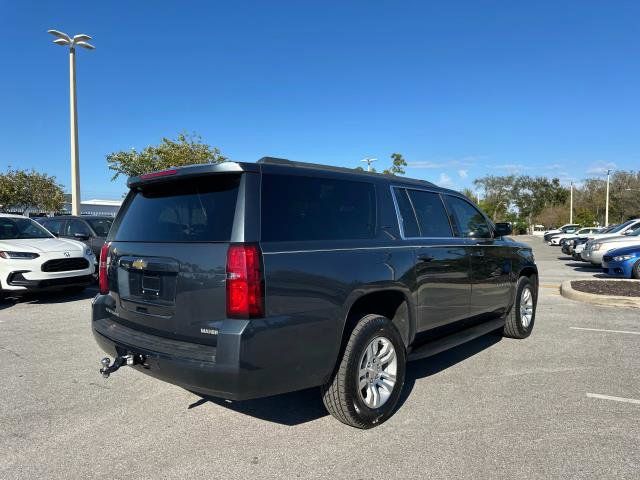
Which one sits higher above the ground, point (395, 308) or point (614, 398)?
point (395, 308)

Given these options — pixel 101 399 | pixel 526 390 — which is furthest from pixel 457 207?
pixel 101 399

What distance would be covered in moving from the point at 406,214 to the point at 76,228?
35.4ft

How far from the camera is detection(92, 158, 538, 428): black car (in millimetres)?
2965

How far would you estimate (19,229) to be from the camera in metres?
9.68

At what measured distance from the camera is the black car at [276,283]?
9.73 feet

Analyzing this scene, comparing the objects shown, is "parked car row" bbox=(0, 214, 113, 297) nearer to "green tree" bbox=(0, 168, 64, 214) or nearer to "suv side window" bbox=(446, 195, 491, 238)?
"suv side window" bbox=(446, 195, 491, 238)

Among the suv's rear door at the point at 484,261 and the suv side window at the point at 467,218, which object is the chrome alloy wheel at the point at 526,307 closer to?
the suv's rear door at the point at 484,261

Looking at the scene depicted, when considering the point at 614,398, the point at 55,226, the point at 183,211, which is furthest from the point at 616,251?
the point at 55,226

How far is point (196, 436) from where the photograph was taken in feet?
11.6

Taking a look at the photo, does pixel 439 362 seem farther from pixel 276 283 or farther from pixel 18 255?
pixel 18 255

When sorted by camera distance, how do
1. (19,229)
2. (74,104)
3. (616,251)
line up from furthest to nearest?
1. (74,104)
2. (616,251)
3. (19,229)

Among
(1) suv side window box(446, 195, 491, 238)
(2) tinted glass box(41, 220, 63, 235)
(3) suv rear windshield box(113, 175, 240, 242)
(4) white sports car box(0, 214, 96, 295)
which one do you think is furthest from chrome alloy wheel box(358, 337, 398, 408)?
(2) tinted glass box(41, 220, 63, 235)

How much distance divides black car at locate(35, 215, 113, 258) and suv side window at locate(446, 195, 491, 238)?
9259 millimetres

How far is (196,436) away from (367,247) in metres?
1.85
